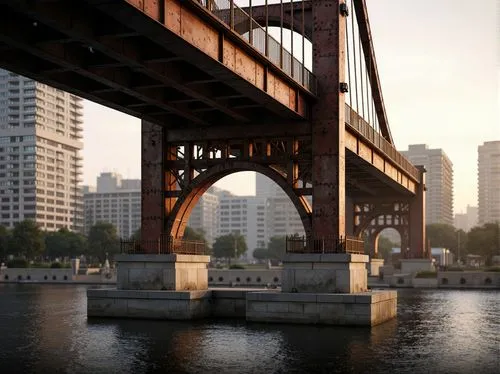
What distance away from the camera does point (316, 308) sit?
124ft

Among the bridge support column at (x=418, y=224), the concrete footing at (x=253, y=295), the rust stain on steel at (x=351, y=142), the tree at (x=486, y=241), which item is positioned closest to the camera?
the concrete footing at (x=253, y=295)

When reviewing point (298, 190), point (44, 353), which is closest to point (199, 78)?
point (298, 190)

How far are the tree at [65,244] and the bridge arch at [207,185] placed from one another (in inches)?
4896

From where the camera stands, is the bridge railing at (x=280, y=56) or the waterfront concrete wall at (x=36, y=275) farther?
the waterfront concrete wall at (x=36, y=275)

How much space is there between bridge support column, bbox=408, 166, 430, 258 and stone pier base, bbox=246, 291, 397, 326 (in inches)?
2246

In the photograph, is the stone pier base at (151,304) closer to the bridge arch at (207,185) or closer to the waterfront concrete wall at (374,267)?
the bridge arch at (207,185)

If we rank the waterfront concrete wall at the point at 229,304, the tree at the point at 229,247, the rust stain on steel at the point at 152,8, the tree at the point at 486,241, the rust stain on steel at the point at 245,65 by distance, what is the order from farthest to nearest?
the tree at the point at 229,247 < the tree at the point at 486,241 < the waterfront concrete wall at the point at 229,304 < the rust stain on steel at the point at 245,65 < the rust stain on steel at the point at 152,8

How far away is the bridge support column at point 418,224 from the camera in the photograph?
312 ft

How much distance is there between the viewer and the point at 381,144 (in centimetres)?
5925

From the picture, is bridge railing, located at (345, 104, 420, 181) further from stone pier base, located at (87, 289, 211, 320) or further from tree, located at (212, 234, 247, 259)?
tree, located at (212, 234, 247, 259)

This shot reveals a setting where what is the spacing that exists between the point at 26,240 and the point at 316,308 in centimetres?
11165

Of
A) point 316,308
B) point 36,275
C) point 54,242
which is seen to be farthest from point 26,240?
point 316,308

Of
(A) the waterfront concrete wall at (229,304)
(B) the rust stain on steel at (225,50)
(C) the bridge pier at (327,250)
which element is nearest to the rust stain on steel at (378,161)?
(C) the bridge pier at (327,250)

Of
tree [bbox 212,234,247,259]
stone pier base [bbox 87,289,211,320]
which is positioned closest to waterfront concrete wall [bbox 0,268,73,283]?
stone pier base [bbox 87,289,211,320]
